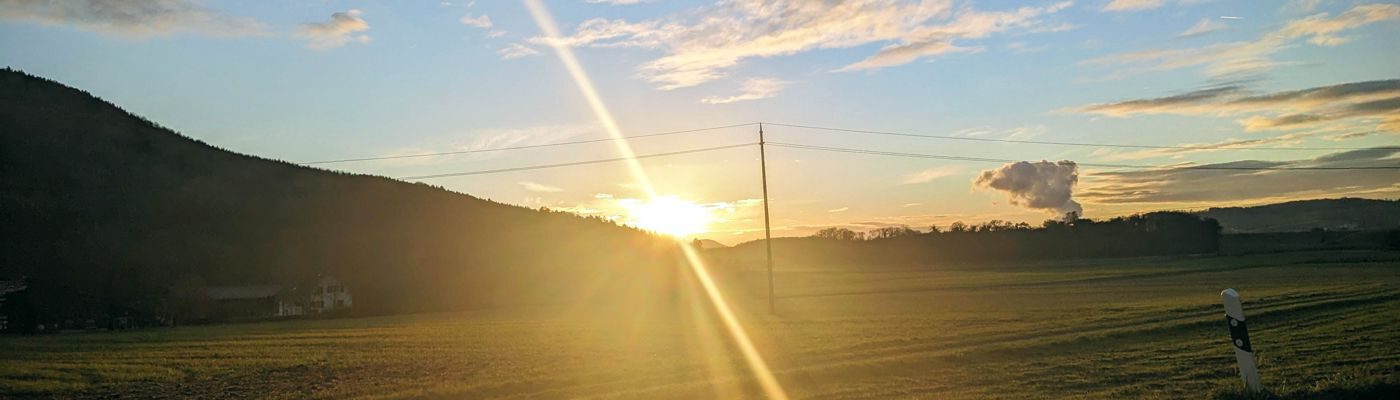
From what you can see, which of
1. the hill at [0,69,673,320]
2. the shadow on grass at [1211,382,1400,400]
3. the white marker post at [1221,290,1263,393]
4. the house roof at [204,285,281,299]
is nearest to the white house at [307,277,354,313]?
the hill at [0,69,673,320]

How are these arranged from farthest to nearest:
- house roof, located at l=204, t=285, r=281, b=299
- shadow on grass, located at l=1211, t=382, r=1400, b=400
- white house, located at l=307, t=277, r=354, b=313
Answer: white house, located at l=307, t=277, r=354, b=313 < house roof, located at l=204, t=285, r=281, b=299 < shadow on grass, located at l=1211, t=382, r=1400, b=400

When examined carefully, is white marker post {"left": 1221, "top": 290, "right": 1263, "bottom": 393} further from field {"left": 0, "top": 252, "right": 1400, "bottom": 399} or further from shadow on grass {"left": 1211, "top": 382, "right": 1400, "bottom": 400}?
field {"left": 0, "top": 252, "right": 1400, "bottom": 399}

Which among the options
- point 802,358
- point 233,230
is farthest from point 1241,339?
Answer: point 233,230

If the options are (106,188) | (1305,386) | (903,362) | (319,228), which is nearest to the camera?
(1305,386)

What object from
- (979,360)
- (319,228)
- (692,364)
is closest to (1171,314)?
(979,360)

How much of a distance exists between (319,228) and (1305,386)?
98438 mm

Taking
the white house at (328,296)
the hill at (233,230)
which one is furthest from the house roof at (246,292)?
the white house at (328,296)

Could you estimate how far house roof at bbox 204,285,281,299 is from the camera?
6928 centimetres

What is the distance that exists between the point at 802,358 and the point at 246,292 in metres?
63.2

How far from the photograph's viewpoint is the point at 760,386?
15.1m

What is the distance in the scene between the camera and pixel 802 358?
2128cm

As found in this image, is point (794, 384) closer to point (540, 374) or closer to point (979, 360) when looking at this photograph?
point (979, 360)

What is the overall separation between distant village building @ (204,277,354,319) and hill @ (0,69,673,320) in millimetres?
1917

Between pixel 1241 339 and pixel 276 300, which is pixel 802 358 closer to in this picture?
pixel 1241 339
